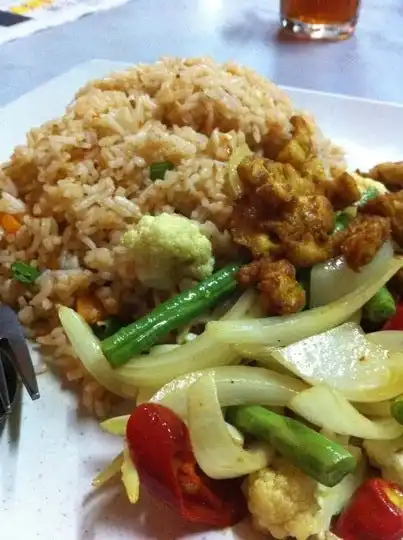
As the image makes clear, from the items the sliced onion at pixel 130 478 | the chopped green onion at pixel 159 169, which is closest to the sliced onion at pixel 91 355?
the sliced onion at pixel 130 478

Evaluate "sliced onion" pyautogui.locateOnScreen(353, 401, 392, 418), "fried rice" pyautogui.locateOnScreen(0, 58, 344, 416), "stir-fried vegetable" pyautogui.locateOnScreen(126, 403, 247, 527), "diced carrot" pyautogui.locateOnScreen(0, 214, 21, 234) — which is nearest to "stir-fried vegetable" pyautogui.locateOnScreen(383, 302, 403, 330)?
"sliced onion" pyautogui.locateOnScreen(353, 401, 392, 418)

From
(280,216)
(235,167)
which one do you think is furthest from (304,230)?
A: (235,167)

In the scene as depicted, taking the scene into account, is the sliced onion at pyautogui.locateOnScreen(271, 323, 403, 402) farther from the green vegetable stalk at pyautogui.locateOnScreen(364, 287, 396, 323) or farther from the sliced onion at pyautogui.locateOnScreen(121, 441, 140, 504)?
the sliced onion at pyautogui.locateOnScreen(121, 441, 140, 504)

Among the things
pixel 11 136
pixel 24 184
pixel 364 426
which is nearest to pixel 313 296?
pixel 364 426

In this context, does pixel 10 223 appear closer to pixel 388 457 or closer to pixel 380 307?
pixel 380 307

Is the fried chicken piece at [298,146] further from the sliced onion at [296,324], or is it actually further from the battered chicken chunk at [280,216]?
the sliced onion at [296,324]

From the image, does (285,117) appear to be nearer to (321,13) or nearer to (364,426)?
(364,426)

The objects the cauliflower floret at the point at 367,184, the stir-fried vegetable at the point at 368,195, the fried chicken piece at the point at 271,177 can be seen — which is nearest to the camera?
the fried chicken piece at the point at 271,177
